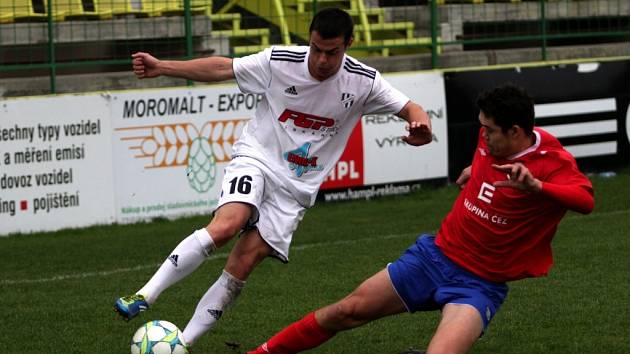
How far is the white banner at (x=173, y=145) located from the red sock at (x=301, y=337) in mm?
6476

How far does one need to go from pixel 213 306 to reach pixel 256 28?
7.83 metres

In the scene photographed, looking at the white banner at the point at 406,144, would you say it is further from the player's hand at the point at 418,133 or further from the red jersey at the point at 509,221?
the red jersey at the point at 509,221

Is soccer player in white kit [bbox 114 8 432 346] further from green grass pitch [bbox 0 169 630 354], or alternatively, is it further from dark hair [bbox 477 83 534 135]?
dark hair [bbox 477 83 534 135]

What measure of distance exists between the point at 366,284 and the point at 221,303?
1.16 m

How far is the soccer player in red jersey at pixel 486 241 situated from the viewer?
5629mm

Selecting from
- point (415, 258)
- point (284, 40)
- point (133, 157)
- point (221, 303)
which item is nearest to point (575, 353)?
point (415, 258)

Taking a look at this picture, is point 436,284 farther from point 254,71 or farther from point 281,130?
point 254,71

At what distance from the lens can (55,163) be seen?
12102 millimetres

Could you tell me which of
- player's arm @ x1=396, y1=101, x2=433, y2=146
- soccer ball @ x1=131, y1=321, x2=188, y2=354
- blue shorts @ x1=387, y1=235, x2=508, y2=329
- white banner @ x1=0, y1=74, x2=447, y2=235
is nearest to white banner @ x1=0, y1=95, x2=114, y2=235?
white banner @ x1=0, y1=74, x2=447, y2=235

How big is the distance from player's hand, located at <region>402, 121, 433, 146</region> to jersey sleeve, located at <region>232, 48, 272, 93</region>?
0.95m

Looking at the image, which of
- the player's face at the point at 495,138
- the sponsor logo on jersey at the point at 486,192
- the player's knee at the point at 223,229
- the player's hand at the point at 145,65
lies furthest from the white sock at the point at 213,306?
the player's face at the point at 495,138

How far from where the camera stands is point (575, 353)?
22.5 feet

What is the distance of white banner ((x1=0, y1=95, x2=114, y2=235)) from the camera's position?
11859 mm

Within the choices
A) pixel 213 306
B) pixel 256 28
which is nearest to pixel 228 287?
pixel 213 306
